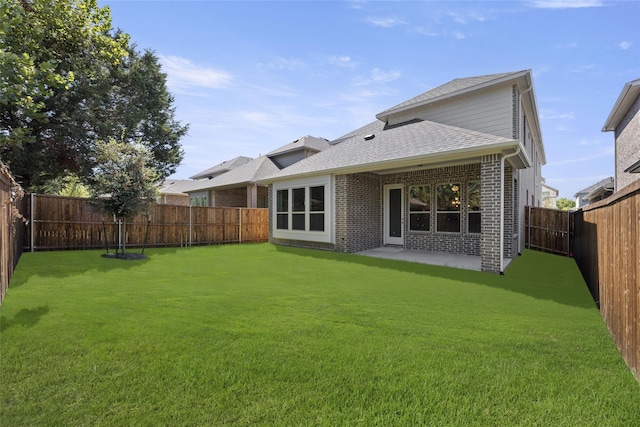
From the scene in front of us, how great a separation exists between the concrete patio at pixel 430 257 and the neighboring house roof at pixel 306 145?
9.85m

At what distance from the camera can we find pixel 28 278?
6.35 m

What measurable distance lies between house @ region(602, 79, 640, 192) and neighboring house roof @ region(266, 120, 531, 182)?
6083 mm

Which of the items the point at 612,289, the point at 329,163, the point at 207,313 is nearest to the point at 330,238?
the point at 329,163

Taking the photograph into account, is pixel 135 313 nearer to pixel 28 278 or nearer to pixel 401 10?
pixel 28 278

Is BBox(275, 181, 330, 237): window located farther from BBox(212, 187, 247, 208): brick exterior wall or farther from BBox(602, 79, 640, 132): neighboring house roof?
BBox(602, 79, 640, 132): neighboring house roof

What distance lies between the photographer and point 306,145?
19.6 metres

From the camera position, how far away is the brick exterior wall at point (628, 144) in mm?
12031

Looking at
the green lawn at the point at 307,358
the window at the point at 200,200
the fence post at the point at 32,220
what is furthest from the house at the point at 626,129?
the window at the point at 200,200

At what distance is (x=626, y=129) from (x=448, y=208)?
9.71 meters

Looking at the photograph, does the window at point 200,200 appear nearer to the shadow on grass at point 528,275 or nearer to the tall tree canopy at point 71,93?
the tall tree canopy at point 71,93

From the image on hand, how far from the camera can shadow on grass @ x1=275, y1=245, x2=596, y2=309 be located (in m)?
5.59

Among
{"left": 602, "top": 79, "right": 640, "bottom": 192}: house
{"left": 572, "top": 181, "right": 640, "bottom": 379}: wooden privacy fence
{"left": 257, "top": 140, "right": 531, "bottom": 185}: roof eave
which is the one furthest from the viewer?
{"left": 602, "top": 79, "right": 640, "bottom": 192}: house

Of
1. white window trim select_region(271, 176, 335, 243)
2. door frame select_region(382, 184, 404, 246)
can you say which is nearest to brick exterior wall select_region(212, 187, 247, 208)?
white window trim select_region(271, 176, 335, 243)

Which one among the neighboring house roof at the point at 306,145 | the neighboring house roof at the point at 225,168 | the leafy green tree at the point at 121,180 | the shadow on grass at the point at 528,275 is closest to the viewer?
the shadow on grass at the point at 528,275
